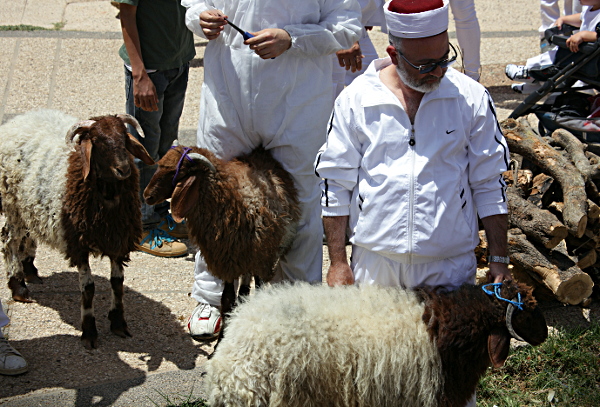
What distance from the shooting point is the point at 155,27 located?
537 centimetres

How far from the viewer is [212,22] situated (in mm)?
3871

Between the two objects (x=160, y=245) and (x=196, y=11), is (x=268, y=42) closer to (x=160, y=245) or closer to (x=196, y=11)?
(x=196, y=11)

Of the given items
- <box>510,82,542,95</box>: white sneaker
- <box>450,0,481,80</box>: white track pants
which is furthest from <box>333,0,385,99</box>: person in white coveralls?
<box>510,82,542,95</box>: white sneaker

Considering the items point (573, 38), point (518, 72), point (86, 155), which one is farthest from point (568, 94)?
point (86, 155)

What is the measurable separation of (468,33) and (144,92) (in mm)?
4075

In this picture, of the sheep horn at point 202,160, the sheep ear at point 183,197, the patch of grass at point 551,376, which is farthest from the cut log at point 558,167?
the sheep ear at point 183,197

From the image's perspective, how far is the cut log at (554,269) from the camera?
460 centimetres

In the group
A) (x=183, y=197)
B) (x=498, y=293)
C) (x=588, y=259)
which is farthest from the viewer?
(x=588, y=259)

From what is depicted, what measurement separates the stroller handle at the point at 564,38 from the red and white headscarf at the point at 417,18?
3.92 m

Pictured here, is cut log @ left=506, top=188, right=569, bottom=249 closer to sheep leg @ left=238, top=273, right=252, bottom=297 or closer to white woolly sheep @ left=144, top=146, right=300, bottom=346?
white woolly sheep @ left=144, top=146, right=300, bottom=346

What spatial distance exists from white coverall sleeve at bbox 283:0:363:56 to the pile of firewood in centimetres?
192

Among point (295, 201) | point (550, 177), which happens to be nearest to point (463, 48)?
point (550, 177)

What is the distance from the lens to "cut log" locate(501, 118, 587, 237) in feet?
15.4

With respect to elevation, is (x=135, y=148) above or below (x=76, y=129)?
below
